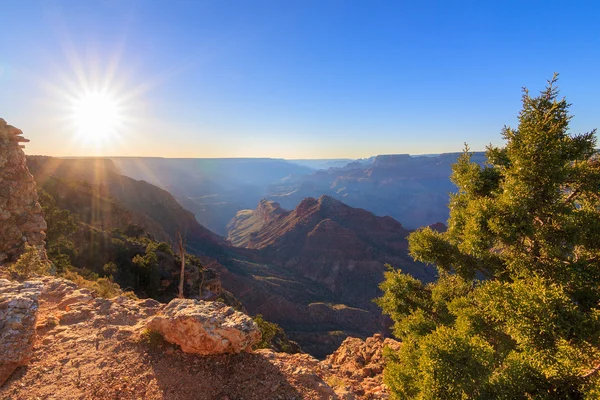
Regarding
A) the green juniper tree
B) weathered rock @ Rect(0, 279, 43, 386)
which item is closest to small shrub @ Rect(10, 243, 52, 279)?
weathered rock @ Rect(0, 279, 43, 386)

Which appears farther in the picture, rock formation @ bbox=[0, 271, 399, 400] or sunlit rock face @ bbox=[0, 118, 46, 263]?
sunlit rock face @ bbox=[0, 118, 46, 263]

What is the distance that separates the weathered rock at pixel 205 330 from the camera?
8.23 meters

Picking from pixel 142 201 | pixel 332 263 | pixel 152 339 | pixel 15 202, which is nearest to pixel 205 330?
pixel 152 339

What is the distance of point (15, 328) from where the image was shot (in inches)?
291

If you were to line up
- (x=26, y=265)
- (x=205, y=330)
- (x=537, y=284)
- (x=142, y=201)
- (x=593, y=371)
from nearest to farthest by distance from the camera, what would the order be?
(x=593, y=371) < (x=537, y=284) < (x=205, y=330) < (x=26, y=265) < (x=142, y=201)

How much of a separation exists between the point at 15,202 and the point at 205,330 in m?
17.4

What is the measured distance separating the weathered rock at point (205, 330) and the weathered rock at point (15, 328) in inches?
118

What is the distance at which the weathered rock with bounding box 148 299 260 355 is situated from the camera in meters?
8.23

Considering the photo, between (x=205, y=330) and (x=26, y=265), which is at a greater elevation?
(x=26, y=265)

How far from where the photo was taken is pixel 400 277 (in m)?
11.5

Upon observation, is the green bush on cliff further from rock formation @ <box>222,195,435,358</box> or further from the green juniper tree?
rock formation @ <box>222,195,435,358</box>

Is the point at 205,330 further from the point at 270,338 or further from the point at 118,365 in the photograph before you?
the point at 270,338

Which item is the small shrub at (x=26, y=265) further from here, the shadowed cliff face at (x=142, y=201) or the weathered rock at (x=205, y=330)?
the shadowed cliff face at (x=142, y=201)

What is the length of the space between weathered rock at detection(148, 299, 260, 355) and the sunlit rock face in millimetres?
13127
